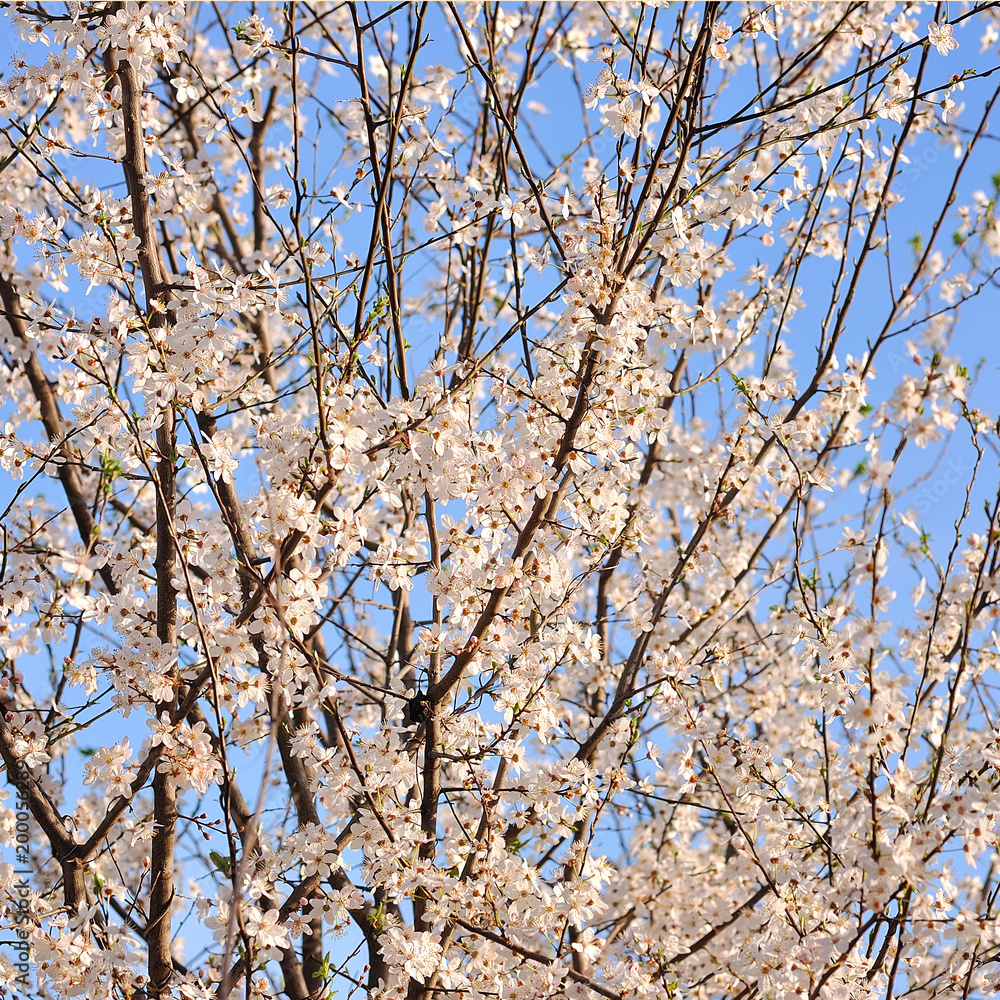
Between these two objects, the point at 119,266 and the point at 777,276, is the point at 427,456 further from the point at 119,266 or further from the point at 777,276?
the point at 777,276

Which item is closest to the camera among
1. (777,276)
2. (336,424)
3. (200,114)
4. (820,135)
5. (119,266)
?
(336,424)

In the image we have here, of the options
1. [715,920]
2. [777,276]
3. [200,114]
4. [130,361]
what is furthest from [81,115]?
[715,920]

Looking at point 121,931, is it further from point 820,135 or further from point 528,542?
point 820,135

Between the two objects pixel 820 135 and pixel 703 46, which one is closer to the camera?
pixel 703 46

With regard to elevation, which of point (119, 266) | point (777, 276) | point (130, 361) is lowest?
point (130, 361)

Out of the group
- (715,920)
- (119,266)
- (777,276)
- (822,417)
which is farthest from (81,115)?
(715,920)

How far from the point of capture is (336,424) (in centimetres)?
271

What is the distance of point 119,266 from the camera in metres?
3.14

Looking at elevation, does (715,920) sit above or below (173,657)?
below

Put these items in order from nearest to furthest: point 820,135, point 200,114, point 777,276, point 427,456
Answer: point 427,456
point 820,135
point 777,276
point 200,114

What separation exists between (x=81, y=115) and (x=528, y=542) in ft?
15.2

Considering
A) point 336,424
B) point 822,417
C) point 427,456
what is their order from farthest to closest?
point 822,417, point 427,456, point 336,424

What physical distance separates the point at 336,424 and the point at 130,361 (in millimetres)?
684

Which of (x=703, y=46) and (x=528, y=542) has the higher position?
(x=703, y=46)
